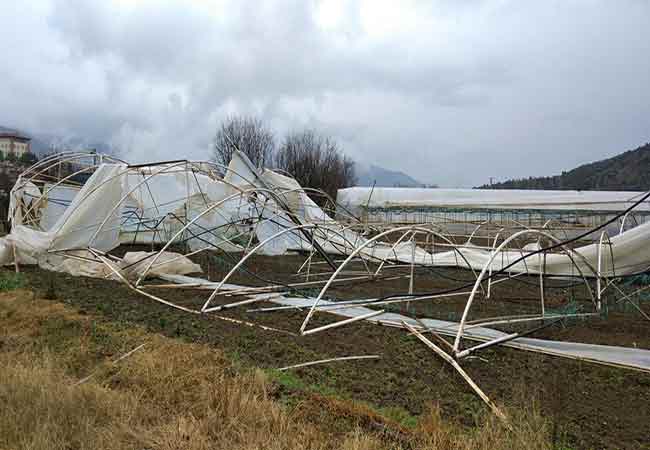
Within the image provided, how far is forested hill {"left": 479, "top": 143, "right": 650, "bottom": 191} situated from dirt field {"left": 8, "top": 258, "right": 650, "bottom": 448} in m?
33.6

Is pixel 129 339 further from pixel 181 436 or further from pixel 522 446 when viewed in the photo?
pixel 522 446

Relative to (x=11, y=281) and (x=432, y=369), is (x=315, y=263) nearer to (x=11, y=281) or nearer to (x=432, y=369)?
(x=11, y=281)

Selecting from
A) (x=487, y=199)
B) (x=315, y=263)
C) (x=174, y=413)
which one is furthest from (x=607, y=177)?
(x=174, y=413)

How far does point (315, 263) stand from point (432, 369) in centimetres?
883

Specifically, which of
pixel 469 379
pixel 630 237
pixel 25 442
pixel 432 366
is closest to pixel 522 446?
pixel 469 379

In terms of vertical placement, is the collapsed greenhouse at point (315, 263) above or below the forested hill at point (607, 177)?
below

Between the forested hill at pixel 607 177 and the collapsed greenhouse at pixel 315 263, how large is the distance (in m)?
21.4

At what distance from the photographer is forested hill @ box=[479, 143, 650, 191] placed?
36031mm

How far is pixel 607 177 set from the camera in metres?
39.4

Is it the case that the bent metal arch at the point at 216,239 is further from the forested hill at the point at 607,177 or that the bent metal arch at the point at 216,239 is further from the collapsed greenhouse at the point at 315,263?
the forested hill at the point at 607,177

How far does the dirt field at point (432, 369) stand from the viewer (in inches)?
140

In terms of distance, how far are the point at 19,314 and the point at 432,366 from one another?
5.37m

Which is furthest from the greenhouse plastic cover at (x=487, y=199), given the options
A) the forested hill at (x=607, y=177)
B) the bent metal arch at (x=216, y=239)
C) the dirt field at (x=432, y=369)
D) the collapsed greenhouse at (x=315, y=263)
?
the dirt field at (x=432, y=369)

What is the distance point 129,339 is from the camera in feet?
16.9
